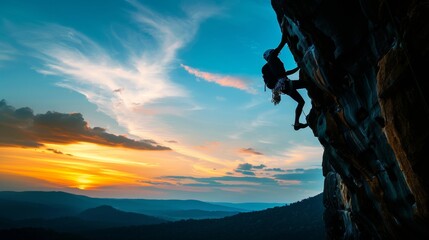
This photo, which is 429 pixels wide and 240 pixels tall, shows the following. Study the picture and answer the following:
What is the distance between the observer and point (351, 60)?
468 inches

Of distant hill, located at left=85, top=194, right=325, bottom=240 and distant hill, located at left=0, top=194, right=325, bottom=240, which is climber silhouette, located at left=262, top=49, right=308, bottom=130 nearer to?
distant hill, located at left=85, top=194, right=325, bottom=240

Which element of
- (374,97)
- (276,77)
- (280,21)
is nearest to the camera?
(374,97)

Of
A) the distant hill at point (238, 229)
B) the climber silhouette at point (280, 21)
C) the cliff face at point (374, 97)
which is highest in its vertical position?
the climber silhouette at point (280, 21)

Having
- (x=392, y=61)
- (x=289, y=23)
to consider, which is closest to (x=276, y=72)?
(x=289, y=23)

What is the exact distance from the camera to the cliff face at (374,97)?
26.1 feet

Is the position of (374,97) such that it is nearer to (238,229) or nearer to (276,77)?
(276,77)

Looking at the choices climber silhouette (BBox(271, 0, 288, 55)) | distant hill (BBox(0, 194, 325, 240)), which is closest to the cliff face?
climber silhouette (BBox(271, 0, 288, 55))

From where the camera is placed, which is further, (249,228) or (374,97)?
(249,228)


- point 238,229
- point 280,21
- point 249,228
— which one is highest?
point 280,21

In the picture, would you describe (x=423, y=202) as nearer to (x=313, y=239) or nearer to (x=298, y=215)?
(x=313, y=239)

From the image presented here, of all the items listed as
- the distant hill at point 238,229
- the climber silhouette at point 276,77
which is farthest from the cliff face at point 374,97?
the distant hill at point 238,229

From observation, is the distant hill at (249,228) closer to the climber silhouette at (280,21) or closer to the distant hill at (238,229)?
the distant hill at (238,229)

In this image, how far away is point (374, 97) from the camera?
36.5 feet

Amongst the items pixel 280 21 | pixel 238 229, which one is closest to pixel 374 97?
pixel 280 21
